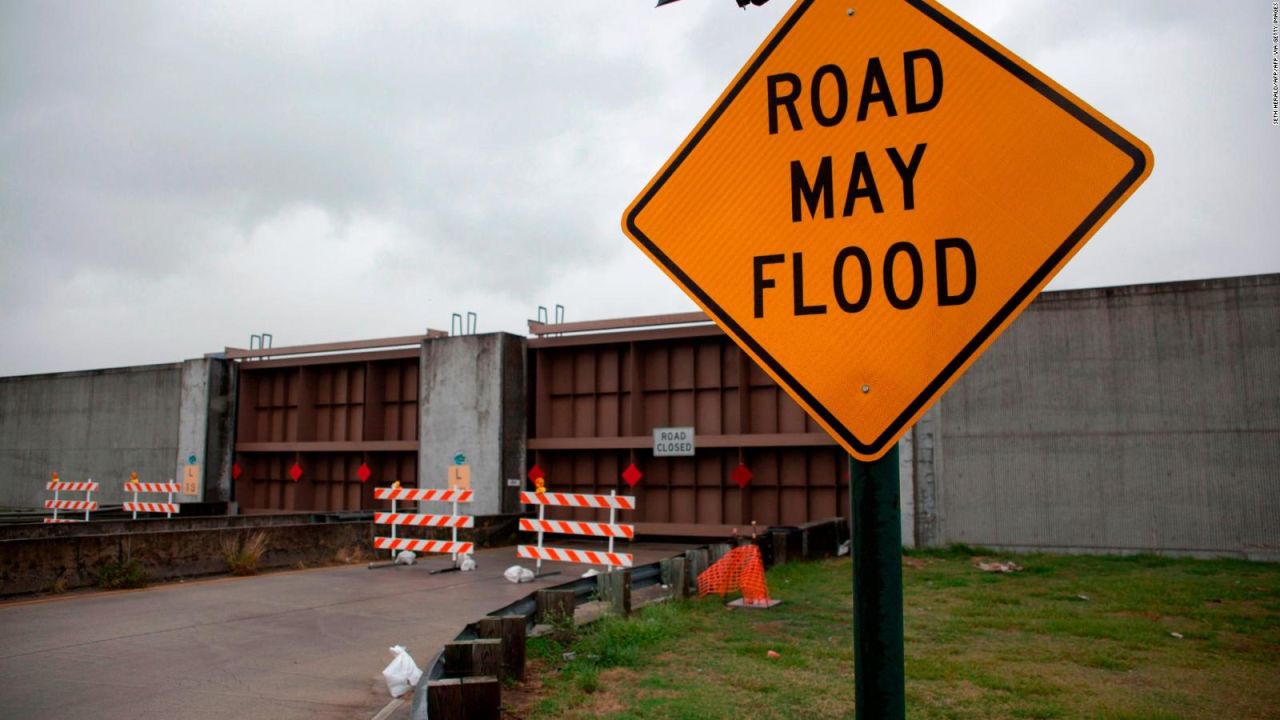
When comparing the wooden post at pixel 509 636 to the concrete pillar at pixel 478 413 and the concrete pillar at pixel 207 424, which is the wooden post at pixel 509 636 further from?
the concrete pillar at pixel 207 424

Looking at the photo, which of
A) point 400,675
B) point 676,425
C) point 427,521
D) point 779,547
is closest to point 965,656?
point 400,675

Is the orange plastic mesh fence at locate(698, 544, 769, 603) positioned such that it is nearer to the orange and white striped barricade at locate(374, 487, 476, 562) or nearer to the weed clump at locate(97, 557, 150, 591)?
the orange and white striped barricade at locate(374, 487, 476, 562)

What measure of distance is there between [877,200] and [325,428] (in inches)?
1103

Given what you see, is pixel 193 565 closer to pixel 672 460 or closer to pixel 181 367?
pixel 672 460

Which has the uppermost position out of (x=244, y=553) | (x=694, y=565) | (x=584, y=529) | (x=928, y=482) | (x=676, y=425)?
(x=676, y=425)

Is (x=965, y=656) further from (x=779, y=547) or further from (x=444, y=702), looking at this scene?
(x=779, y=547)

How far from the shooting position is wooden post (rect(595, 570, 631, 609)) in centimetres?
945

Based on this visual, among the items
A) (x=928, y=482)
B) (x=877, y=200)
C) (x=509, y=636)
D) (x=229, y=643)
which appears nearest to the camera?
(x=877, y=200)

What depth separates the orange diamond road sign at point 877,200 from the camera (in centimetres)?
202

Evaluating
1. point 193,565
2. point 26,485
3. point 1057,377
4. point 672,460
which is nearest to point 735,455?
point 672,460

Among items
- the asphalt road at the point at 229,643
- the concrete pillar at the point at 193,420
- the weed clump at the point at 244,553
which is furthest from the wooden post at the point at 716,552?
the concrete pillar at the point at 193,420

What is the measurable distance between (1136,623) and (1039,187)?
9.25 meters

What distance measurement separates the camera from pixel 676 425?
74.4ft

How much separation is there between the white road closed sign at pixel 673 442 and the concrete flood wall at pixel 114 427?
52.4 feet
